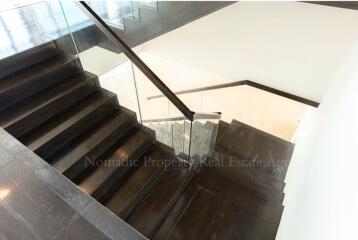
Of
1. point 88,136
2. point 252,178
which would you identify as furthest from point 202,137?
point 88,136

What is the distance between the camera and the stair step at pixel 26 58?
230 cm

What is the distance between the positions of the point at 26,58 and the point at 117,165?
5.37 feet

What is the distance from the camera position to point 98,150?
7.69 feet

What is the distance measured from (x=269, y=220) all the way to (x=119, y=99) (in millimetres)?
2330

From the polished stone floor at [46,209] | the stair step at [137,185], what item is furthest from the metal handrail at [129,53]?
the polished stone floor at [46,209]

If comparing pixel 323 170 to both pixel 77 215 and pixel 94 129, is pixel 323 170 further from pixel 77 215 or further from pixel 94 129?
pixel 94 129

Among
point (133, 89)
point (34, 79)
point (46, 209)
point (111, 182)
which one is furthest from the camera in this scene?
point (133, 89)

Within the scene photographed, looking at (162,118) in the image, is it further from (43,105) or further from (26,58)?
(26,58)

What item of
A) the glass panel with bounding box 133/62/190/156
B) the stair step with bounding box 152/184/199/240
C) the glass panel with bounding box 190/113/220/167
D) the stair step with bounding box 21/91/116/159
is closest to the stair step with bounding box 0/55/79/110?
the stair step with bounding box 21/91/116/159

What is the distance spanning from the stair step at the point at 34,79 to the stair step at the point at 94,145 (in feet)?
2.54

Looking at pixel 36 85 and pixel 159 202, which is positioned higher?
pixel 36 85

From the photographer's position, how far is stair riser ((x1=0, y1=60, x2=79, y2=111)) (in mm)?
2176

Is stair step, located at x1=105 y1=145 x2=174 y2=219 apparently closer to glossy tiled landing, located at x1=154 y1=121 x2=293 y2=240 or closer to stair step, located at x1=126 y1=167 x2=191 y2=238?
stair step, located at x1=126 y1=167 x2=191 y2=238

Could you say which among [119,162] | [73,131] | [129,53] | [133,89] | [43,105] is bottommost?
[119,162]
